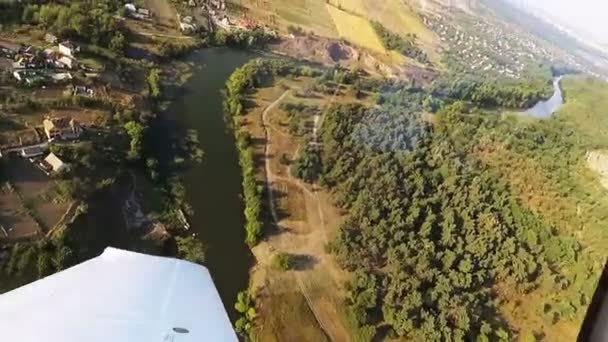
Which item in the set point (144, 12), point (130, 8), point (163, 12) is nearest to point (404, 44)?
point (163, 12)

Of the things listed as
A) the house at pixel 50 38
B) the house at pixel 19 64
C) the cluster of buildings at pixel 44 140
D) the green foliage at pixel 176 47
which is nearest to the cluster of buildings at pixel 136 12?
the green foliage at pixel 176 47

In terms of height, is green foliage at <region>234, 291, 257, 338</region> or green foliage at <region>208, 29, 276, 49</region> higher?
green foliage at <region>208, 29, 276, 49</region>

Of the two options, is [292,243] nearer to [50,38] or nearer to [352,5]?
[50,38]

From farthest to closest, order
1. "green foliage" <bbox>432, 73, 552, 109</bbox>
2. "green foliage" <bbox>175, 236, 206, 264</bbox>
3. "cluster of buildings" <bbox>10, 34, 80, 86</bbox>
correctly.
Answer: "green foliage" <bbox>432, 73, 552, 109</bbox> → "cluster of buildings" <bbox>10, 34, 80, 86</bbox> → "green foliage" <bbox>175, 236, 206, 264</bbox>

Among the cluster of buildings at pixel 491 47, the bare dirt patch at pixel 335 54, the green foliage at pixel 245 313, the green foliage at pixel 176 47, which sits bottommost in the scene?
the green foliage at pixel 245 313

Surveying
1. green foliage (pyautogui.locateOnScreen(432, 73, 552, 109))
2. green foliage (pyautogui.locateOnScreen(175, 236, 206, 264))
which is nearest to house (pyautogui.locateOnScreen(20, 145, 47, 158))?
green foliage (pyautogui.locateOnScreen(175, 236, 206, 264))

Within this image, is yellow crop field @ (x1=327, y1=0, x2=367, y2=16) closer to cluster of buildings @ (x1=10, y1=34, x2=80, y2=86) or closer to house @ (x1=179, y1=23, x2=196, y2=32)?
house @ (x1=179, y1=23, x2=196, y2=32)

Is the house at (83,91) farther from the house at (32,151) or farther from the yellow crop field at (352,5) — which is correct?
Answer: the yellow crop field at (352,5)

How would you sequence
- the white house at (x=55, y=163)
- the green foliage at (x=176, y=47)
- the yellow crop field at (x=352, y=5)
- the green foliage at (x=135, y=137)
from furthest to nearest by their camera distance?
the yellow crop field at (x=352, y=5)
the green foliage at (x=176, y=47)
the green foliage at (x=135, y=137)
the white house at (x=55, y=163)
